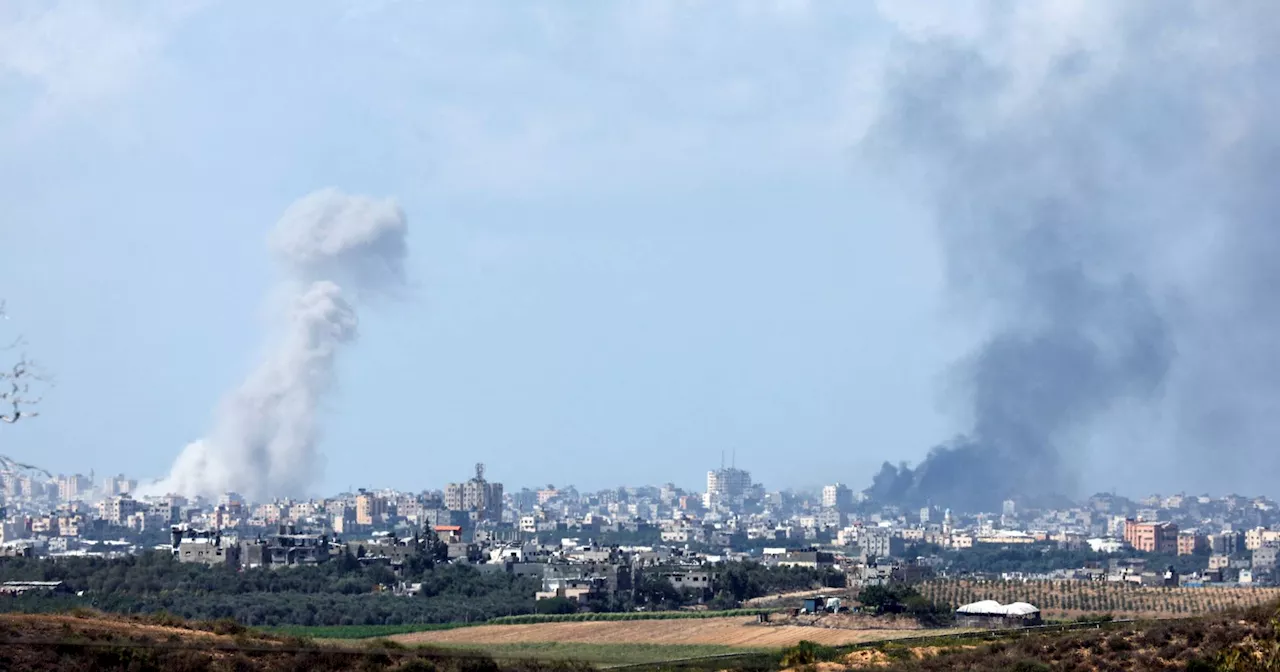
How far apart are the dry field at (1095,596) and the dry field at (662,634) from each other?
15.4m

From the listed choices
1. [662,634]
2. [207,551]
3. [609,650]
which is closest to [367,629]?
[662,634]

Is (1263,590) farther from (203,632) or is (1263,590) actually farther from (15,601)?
(203,632)

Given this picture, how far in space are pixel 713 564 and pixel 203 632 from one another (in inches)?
3286

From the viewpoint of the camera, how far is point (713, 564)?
4648 inches

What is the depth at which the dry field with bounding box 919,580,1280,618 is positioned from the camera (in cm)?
8262

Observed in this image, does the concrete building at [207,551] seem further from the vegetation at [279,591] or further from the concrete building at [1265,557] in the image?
the concrete building at [1265,557]

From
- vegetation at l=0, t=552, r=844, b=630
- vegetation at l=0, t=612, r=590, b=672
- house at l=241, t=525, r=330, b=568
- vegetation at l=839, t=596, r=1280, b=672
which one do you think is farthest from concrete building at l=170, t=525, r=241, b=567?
vegetation at l=0, t=612, r=590, b=672

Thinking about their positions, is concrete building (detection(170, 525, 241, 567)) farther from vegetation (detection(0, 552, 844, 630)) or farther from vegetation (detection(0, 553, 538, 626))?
vegetation (detection(0, 553, 538, 626))

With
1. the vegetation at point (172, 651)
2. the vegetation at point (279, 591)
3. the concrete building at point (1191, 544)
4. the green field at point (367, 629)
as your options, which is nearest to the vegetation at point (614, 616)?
the green field at point (367, 629)

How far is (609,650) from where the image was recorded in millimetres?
61562

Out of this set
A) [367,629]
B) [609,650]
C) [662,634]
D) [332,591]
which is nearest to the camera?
[609,650]

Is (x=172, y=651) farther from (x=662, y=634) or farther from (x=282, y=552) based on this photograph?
(x=282, y=552)

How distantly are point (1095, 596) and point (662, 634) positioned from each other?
31042mm

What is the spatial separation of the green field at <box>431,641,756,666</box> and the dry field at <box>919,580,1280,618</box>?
2405 centimetres
